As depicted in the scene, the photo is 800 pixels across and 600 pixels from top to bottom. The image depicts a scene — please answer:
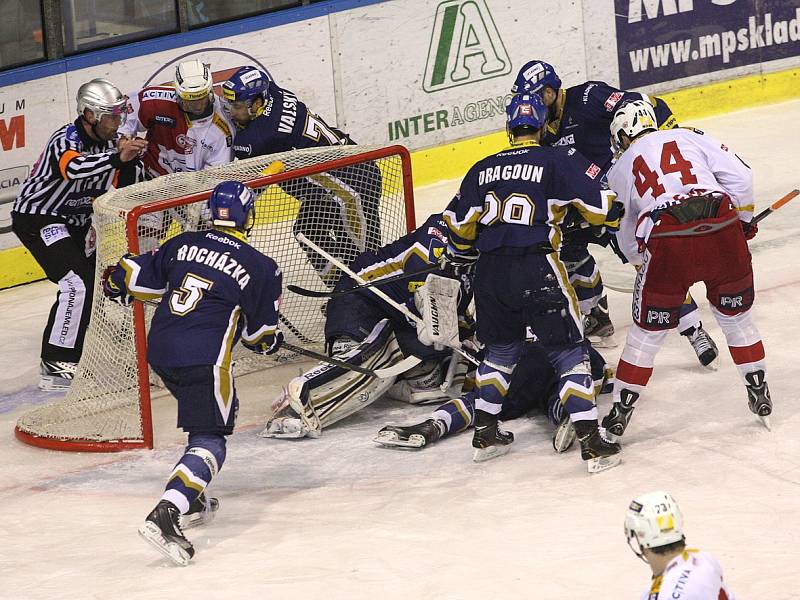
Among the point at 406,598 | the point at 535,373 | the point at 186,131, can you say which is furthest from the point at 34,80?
the point at 406,598

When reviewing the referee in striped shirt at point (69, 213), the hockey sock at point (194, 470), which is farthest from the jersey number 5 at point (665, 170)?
the referee in striped shirt at point (69, 213)

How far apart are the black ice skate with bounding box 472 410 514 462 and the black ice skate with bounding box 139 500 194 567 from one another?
1.19 metres

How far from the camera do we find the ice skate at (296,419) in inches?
216

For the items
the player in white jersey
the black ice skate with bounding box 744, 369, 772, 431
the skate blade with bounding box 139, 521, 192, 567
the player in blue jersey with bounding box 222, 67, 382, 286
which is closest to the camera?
the player in white jersey

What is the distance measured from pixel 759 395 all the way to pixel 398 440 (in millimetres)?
1292

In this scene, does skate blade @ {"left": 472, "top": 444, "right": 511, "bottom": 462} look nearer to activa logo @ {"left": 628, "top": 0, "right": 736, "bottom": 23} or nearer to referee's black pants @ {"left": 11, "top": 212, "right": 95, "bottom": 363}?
referee's black pants @ {"left": 11, "top": 212, "right": 95, "bottom": 363}

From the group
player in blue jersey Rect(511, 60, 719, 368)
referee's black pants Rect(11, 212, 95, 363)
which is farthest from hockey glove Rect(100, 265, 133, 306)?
player in blue jersey Rect(511, 60, 719, 368)

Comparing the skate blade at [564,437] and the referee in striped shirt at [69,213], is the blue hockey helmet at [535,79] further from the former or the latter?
the referee in striped shirt at [69,213]

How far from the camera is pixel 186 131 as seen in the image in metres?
6.50

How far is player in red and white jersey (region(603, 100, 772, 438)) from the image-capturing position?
4793 millimetres

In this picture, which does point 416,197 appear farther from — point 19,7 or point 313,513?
point 313,513

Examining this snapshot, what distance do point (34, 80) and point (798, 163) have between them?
4323mm

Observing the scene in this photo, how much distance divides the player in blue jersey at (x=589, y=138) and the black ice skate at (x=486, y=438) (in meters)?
0.97

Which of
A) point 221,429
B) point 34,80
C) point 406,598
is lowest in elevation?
point 406,598
